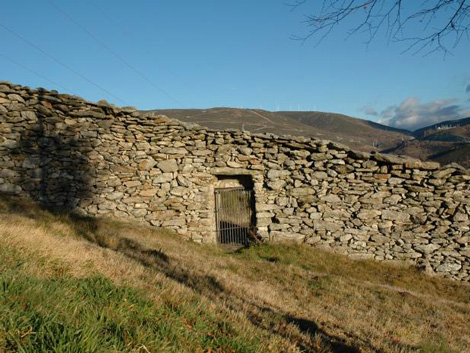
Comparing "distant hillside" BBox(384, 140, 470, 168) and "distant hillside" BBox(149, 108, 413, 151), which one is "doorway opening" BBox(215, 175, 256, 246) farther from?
"distant hillside" BBox(149, 108, 413, 151)

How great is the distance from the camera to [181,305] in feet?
10.2

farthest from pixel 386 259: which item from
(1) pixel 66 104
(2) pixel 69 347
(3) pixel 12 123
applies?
(3) pixel 12 123

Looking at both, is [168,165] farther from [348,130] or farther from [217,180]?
[348,130]

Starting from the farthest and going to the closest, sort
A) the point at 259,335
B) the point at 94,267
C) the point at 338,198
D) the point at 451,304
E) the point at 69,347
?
the point at 338,198
the point at 451,304
the point at 94,267
the point at 259,335
the point at 69,347

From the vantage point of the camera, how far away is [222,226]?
34.1 ft

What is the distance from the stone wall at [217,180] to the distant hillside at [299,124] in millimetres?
40764

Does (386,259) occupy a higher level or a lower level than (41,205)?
lower

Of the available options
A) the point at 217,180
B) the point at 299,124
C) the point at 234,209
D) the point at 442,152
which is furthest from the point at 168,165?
the point at 299,124

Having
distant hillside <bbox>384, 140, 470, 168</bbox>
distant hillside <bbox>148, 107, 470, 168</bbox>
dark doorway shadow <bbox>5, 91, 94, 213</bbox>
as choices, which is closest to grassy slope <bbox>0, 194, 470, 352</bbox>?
dark doorway shadow <bbox>5, 91, 94, 213</bbox>

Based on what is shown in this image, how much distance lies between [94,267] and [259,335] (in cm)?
186

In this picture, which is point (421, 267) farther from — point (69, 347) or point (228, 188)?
point (69, 347)

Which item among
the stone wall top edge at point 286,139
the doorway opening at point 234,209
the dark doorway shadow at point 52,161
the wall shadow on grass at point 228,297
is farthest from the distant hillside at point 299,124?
the wall shadow on grass at point 228,297

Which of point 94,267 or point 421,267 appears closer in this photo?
point 94,267

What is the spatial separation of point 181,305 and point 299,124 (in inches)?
3036
